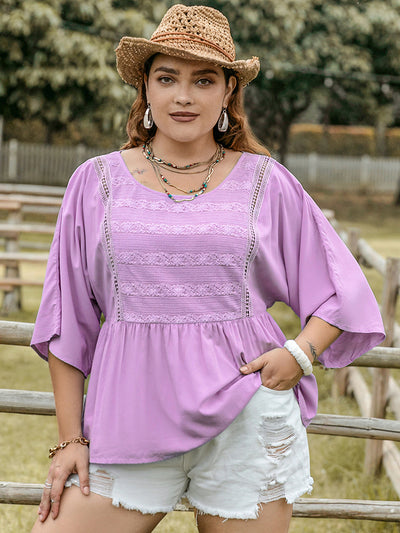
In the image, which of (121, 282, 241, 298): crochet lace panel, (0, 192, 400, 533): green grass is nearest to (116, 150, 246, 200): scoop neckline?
(121, 282, 241, 298): crochet lace panel

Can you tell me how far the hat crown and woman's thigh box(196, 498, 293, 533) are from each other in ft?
3.73

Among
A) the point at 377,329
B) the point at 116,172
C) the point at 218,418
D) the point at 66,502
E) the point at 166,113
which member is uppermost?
the point at 166,113

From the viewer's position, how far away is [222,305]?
2010mm

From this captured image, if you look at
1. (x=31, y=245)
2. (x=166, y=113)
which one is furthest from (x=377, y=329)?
(x=31, y=245)

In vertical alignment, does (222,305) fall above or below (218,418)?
above

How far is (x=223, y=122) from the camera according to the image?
7.14 ft

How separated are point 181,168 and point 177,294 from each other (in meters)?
0.35

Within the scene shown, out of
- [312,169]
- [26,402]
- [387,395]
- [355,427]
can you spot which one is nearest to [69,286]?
[26,402]

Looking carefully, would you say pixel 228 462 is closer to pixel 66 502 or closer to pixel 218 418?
pixel 218 418

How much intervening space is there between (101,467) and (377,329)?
79 centimetres

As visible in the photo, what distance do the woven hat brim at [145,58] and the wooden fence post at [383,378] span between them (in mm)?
2414

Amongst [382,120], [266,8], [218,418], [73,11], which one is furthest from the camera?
[382,120]

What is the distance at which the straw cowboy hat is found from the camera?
2.02m

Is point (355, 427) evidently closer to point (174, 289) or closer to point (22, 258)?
point (174, 289)
